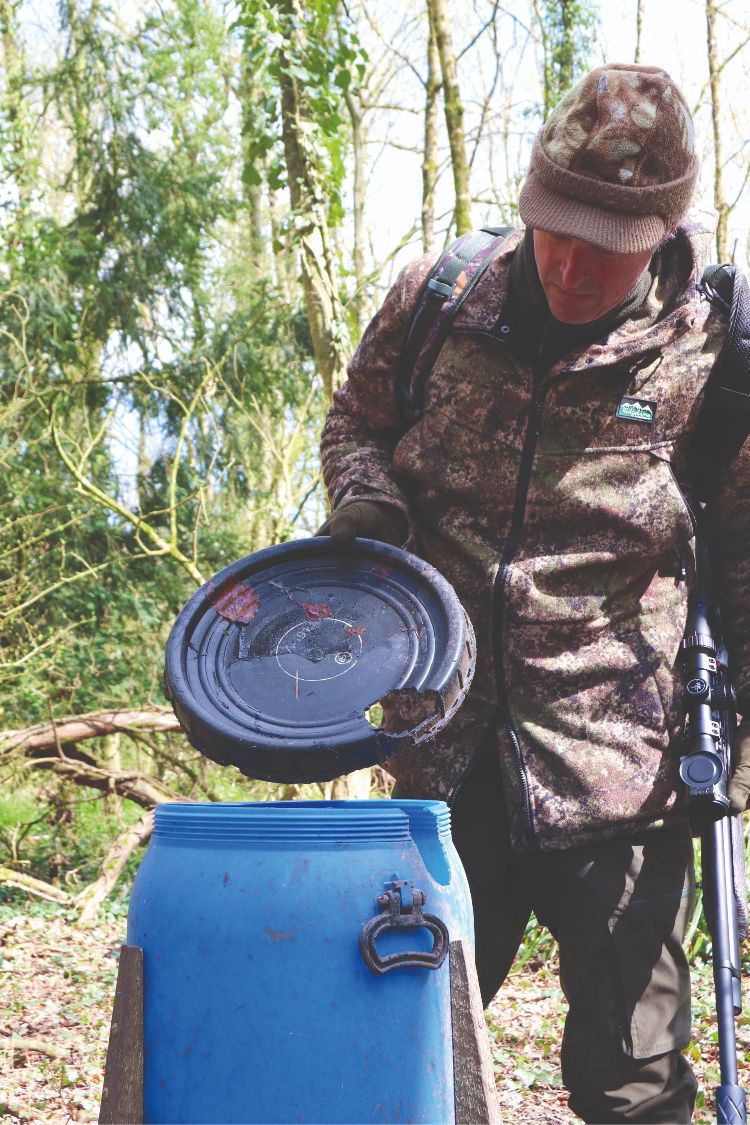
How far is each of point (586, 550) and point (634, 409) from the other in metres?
0.31

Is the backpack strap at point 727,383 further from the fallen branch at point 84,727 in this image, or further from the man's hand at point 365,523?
the fallen branch at point 84,727

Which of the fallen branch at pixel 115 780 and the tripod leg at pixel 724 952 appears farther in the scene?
the fallen branch at pixel 115 780

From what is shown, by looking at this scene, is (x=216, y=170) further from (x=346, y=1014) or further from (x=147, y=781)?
(x=346, y=1014)

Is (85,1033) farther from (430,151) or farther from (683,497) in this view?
(430,151)

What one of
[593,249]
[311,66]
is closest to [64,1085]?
[593,249]

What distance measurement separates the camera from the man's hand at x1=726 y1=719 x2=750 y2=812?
2240mm

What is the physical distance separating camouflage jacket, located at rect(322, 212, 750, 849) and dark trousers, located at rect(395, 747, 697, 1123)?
0.08 m

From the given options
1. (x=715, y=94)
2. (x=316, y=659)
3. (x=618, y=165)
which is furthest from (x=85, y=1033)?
(x=715, y=94)

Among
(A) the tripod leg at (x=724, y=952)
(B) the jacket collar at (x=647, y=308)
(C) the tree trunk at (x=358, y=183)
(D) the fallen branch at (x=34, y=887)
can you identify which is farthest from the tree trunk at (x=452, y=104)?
(C) the tree trunk at (x=358, y=183)

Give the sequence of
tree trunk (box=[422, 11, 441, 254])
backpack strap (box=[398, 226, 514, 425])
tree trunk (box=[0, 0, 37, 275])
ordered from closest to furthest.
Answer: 1. backpack strap (box=[398, 226, 514, 425])
2. tree trunk (box=[422, 11, 441, 254])
3. tree trunk (box=[0, 0, 37, 275])

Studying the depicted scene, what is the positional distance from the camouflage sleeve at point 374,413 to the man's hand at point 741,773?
2.87 ft

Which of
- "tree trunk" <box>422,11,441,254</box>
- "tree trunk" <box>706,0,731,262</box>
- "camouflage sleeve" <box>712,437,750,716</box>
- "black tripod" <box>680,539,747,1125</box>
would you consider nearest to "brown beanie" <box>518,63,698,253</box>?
"camouflage sleeve" <box>712,437,750,716</box>

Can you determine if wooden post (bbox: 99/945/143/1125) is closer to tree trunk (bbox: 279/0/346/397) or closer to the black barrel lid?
the black barrel lid

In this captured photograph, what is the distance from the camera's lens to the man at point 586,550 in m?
2.16
